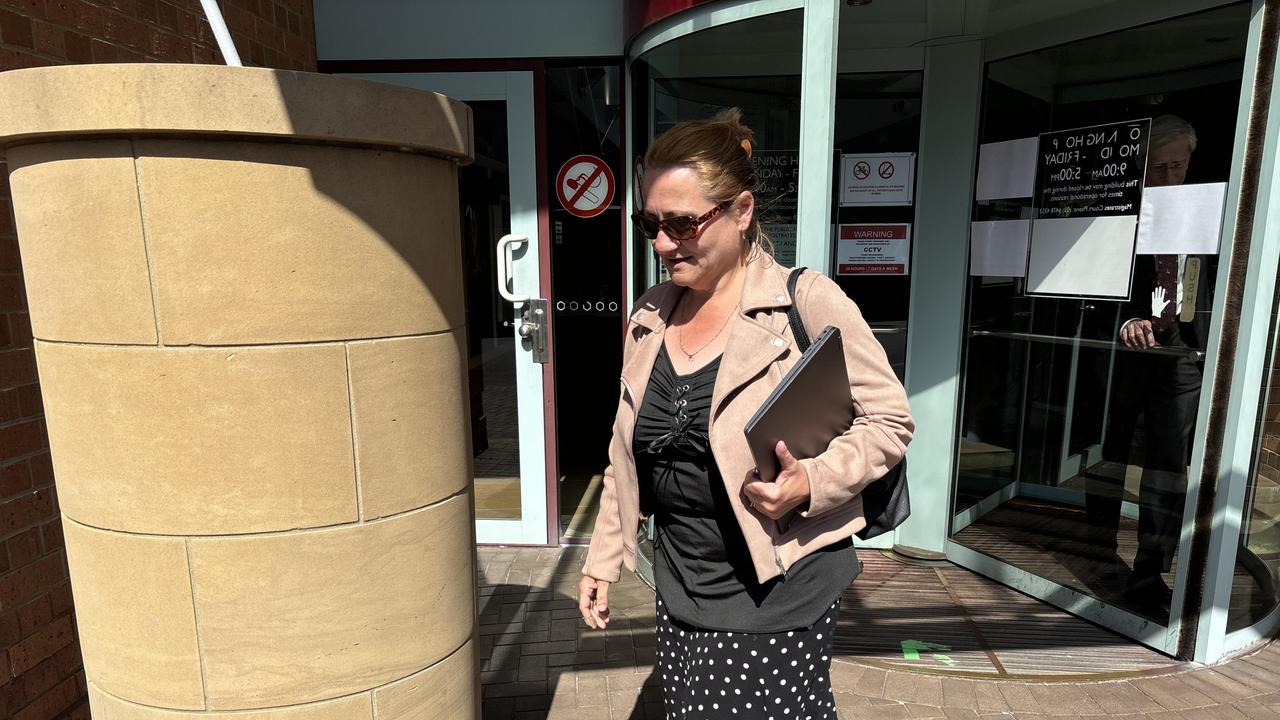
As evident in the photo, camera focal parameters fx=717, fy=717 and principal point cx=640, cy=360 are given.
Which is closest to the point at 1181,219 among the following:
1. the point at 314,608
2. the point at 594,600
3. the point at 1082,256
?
the point at 1082,256

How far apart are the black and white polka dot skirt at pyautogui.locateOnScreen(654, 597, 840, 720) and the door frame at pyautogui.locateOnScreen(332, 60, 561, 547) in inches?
98.8

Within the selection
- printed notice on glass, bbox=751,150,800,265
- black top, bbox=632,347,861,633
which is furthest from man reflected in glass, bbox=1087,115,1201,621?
black top, bbox=632,347,861,633

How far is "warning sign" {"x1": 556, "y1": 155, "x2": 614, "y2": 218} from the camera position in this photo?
4.00 metres

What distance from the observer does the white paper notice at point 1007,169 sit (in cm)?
360

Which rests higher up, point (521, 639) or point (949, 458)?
point (949, 458)

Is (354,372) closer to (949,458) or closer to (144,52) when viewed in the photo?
(144,52)

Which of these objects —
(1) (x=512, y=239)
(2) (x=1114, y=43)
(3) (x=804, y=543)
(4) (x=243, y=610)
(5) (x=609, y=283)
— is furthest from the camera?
(5) (x=609, y=283)

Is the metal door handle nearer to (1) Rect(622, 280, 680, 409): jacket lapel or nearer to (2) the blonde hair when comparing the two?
(1) Rect(622, 280, 680, 409): jacket lapel

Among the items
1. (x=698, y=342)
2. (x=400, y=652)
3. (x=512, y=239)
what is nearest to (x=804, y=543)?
(x=698, y=342)

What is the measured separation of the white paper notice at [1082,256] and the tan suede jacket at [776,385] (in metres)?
2.37

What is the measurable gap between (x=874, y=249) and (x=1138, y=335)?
1.29 metres

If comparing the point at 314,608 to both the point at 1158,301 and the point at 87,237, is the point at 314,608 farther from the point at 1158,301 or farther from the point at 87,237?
the point at 1158,301

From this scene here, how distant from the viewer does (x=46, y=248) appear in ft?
4.58

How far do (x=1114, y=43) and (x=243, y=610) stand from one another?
4010 millimetres
